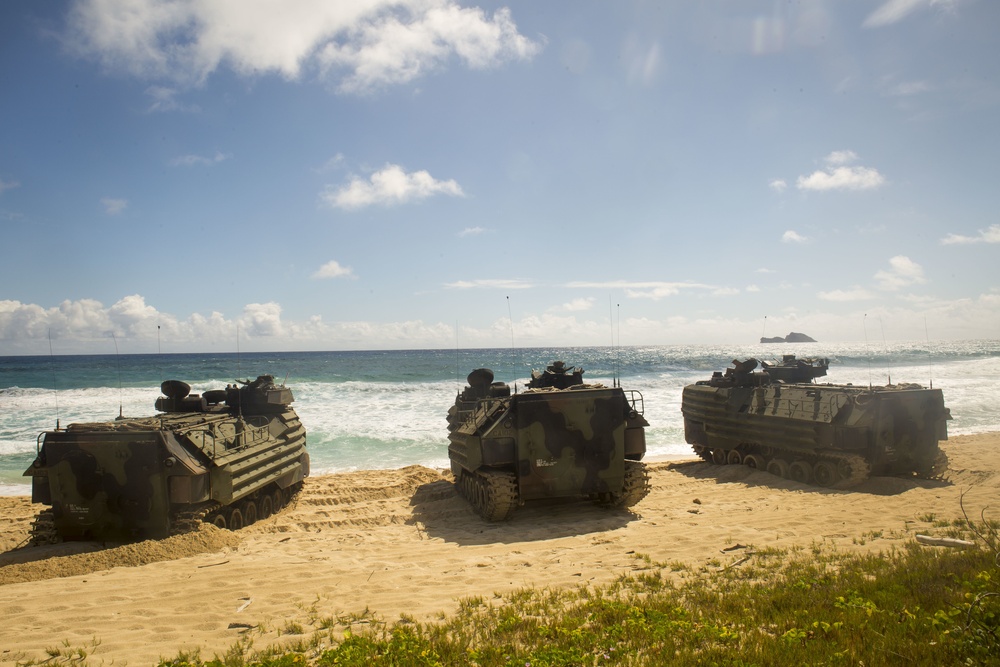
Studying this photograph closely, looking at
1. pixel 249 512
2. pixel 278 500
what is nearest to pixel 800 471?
pixel 278 500

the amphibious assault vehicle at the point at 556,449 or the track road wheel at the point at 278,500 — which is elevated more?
the amphibious assault vehicle at the point at 556,449

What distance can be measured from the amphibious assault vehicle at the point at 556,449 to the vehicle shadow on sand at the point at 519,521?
37 centimetres

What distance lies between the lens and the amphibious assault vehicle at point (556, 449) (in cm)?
1135

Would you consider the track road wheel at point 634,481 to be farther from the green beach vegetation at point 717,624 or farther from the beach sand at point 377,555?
the green beach vegetation at point 717,624

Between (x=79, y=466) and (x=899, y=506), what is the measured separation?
43.9 ft

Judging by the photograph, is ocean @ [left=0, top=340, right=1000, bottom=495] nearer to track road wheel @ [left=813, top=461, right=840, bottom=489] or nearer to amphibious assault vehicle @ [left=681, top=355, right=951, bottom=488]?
amphibious assault vehicle @ [left=681, top=355, right=951, bottom=488]

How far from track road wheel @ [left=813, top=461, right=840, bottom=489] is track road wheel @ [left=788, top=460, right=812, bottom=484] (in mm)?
158

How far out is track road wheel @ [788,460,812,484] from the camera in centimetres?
1452

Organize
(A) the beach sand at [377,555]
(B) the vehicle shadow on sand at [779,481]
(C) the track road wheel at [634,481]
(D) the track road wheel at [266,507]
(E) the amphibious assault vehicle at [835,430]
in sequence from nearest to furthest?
(A) the beach sand at [377,555] → (C) the track road wheel at [634,481] → (D) the track road wheel at [266,507] → (B) the vehicle shadow on sand at [779,481] → (E) the amphibious assault vehicle at [835,430]

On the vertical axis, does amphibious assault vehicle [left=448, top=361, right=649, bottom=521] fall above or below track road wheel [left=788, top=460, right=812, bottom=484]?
above

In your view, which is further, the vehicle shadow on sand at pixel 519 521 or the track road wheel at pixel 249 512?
the track road wheel at pixel 249 512

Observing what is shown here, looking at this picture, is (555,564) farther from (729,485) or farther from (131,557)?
(729,485)

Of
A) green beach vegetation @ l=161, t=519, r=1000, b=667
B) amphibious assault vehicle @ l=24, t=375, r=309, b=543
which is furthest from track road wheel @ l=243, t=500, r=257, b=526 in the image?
green beach vegetation @ l=161, t=519, r=1000, b=667

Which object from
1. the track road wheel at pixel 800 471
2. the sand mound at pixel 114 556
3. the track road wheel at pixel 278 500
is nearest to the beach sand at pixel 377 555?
the sand mound at pixel 114 556
